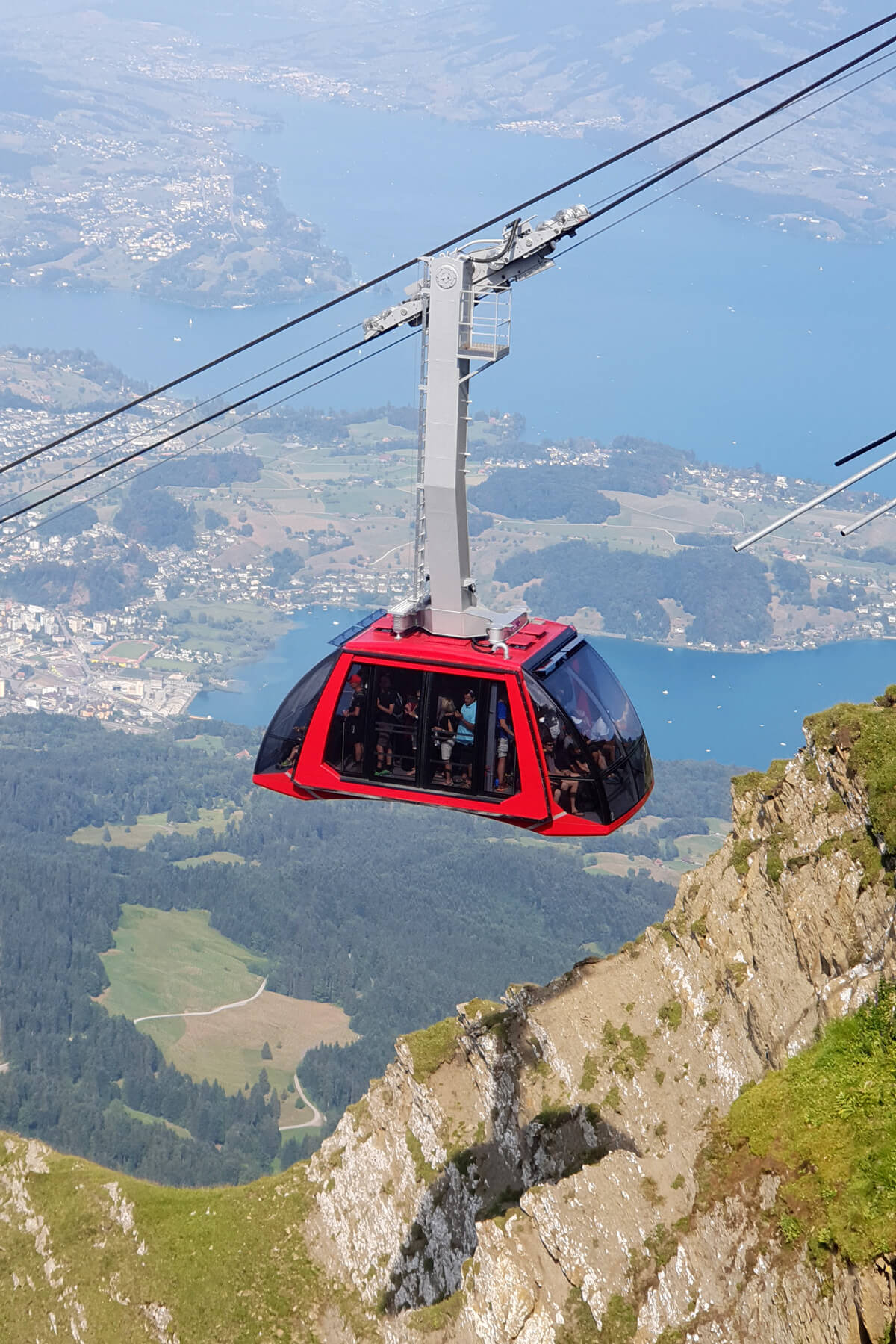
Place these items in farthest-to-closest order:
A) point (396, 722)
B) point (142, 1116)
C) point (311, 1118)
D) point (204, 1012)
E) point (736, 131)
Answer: point (204, 1012) → point (142, 1116) → point (311, 1118) → point (396, 722) → point (736, 131)

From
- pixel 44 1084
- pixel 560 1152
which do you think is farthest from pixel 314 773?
pixel 44 1084

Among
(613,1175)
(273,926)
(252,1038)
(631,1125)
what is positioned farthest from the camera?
(273,926)

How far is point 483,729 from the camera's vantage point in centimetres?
1884

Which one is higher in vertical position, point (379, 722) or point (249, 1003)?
point (379, 722)

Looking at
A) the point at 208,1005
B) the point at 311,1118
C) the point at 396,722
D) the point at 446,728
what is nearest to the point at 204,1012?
the point at 208,1005

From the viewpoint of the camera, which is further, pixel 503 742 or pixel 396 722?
pixel 396 722

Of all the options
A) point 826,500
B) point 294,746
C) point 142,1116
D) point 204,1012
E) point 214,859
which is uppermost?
point 826,500

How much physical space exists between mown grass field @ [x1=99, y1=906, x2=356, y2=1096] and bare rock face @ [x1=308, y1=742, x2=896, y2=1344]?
8909 cm

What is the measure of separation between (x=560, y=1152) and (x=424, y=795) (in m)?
11.8

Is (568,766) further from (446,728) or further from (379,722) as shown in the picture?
(379,722)

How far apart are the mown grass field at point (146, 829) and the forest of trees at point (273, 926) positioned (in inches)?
78.1

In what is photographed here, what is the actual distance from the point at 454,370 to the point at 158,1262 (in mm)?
22870

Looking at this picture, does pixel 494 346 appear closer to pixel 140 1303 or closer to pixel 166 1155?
pixel 140 1303

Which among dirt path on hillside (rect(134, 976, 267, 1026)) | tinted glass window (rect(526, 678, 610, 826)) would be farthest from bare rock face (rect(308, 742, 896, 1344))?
dirt path on hillside (rect(134, 976, 267, 1026))
